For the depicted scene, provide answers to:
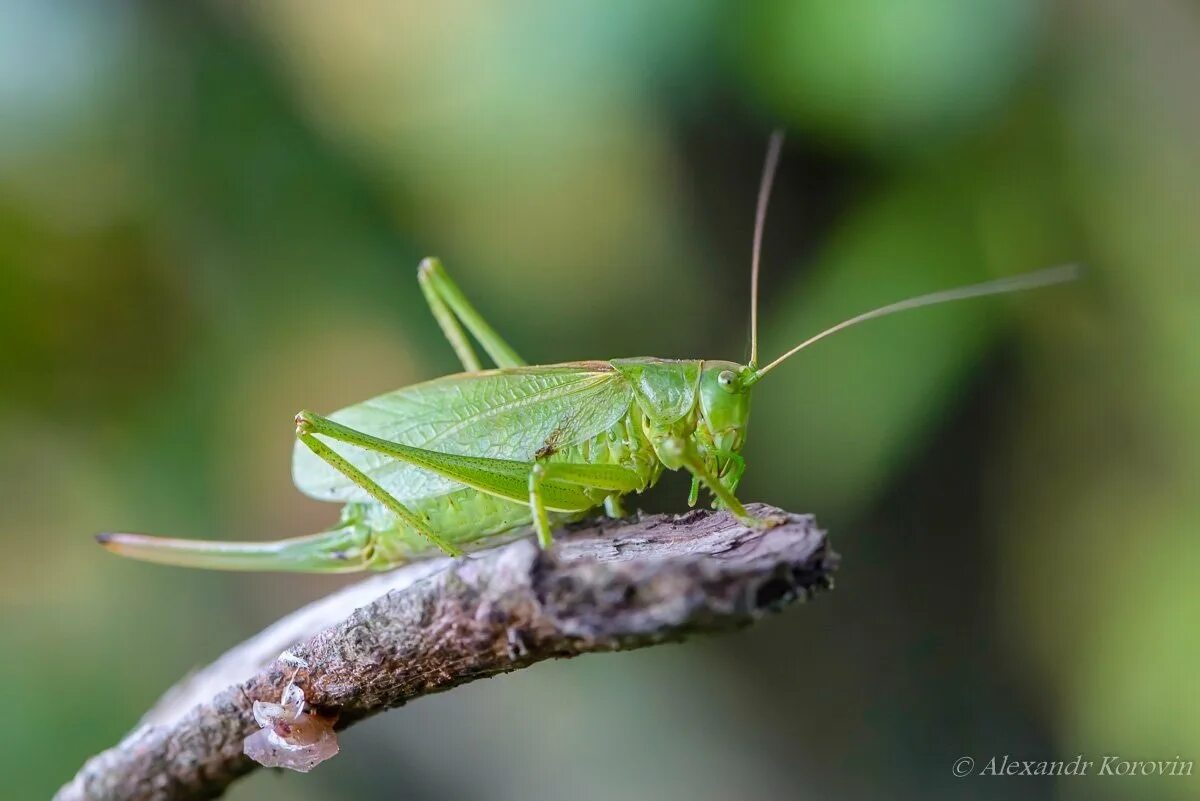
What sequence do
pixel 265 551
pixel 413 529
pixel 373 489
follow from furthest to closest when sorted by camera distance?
pixel 265 551
pixel 413 529
pixel 373 489

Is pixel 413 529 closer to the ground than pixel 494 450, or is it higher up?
closer to the ground

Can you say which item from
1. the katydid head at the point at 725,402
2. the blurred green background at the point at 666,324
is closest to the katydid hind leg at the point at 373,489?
the katydid head at the point at 725,402

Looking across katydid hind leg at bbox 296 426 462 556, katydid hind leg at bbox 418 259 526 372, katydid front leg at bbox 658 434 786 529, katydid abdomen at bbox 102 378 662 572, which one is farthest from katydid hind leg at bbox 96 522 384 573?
katydid front leg at bbox 658 434 786 529

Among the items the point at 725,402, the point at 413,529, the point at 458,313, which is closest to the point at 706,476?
the point at 725,402

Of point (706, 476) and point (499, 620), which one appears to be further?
point (706, 476)

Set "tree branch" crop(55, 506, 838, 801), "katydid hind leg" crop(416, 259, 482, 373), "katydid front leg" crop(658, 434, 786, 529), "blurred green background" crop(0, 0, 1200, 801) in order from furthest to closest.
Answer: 1. "blurred green background" crop(0, 0, 1200, 801)
2. "katydid hind leg" crop(416, 259, 482, 373)
3. "katydid front leg" crop(658, 434, 786, 529)
4. "tree branch" crop(55, 506, 838, 801)

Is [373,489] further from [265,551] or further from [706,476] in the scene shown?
[706,476]

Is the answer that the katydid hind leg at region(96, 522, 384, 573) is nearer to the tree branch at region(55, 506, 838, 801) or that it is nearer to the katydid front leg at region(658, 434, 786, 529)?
the tree branch at region(55, 506, 838, 801)
